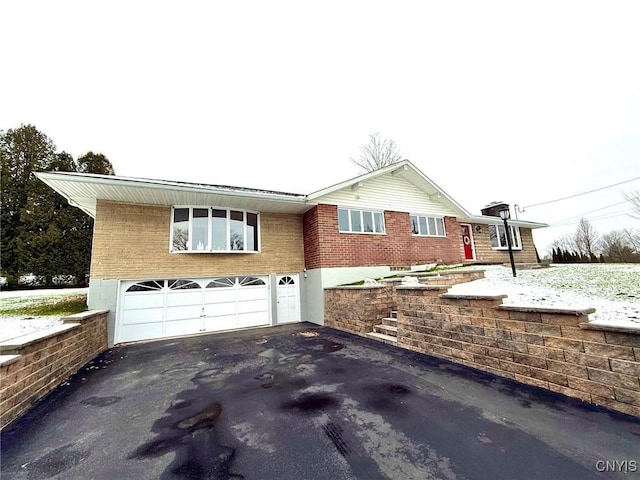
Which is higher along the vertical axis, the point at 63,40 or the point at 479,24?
the point at 479,24

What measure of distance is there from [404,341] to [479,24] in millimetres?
9836

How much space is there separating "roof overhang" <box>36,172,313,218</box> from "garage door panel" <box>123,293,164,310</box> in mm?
3180

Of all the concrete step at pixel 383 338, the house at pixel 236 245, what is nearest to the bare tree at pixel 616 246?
the house at pixel 236 245

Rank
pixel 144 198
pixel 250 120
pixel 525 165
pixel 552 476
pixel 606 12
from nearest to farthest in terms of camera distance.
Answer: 1. pixel 552 476
2. pixel 606 12
3. pixel 144 198
4. pixel 250 120
5. pixel 525 165

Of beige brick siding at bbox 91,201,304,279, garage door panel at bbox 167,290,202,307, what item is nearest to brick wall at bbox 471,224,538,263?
beige brick siding at bbox 91,201,304,279

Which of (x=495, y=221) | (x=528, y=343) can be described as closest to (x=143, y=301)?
(x=528, y=343)

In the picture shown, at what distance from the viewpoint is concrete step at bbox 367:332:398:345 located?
6.29 metres

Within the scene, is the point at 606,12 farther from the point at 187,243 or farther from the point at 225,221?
the point at 187,243

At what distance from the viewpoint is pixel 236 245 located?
9.73 m

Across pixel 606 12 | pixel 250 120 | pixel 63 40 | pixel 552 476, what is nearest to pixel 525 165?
pixel 606 12

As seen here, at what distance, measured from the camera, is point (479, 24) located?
781 centimetres

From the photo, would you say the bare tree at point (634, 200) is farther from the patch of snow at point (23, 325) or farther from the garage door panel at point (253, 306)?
the patch of snow at point (23, 325)

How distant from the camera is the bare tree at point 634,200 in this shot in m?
17.8

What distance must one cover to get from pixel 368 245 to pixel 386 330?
4.46 m
